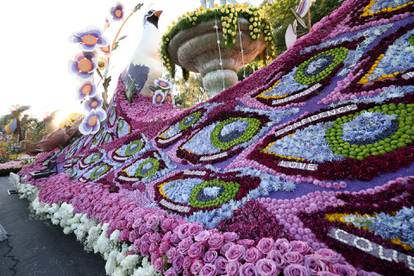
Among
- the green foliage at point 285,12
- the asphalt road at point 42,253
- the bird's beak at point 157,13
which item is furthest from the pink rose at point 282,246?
the green foliage at point 285,12

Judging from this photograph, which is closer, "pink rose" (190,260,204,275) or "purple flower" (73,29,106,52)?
"pink rose" (190,260,204,275)

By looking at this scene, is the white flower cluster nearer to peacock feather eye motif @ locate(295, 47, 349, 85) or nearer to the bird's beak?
peacock feather eye motif @ locate(295, 47, 349, 85)

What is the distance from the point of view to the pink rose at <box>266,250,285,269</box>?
4.84 ft

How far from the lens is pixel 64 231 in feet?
12.0

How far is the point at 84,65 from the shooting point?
6852mm

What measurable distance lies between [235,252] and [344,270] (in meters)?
0.54

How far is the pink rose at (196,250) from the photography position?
5.83ft

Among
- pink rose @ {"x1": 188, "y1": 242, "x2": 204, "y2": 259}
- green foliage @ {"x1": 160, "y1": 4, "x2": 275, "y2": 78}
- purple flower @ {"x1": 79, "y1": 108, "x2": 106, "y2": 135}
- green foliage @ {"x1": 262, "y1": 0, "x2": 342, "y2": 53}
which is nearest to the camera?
pink rose @ {"x1": 188, "y1": 242, "x2": 204, "y2": 259}

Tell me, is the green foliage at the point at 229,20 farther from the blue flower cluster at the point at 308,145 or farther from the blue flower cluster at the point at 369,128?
the blue flower cluster at the point at 369,128

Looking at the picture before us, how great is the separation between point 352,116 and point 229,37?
4.04 m

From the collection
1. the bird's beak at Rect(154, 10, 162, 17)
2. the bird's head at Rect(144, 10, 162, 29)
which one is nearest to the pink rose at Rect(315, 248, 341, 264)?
the bird's head at Rect(144, 10, 162, 29)

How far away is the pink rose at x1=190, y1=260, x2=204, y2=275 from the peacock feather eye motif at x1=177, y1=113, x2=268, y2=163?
1.60 metres

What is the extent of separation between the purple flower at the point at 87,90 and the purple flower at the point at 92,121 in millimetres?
396

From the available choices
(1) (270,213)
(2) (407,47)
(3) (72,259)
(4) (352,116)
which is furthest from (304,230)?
(3) (72,259)
